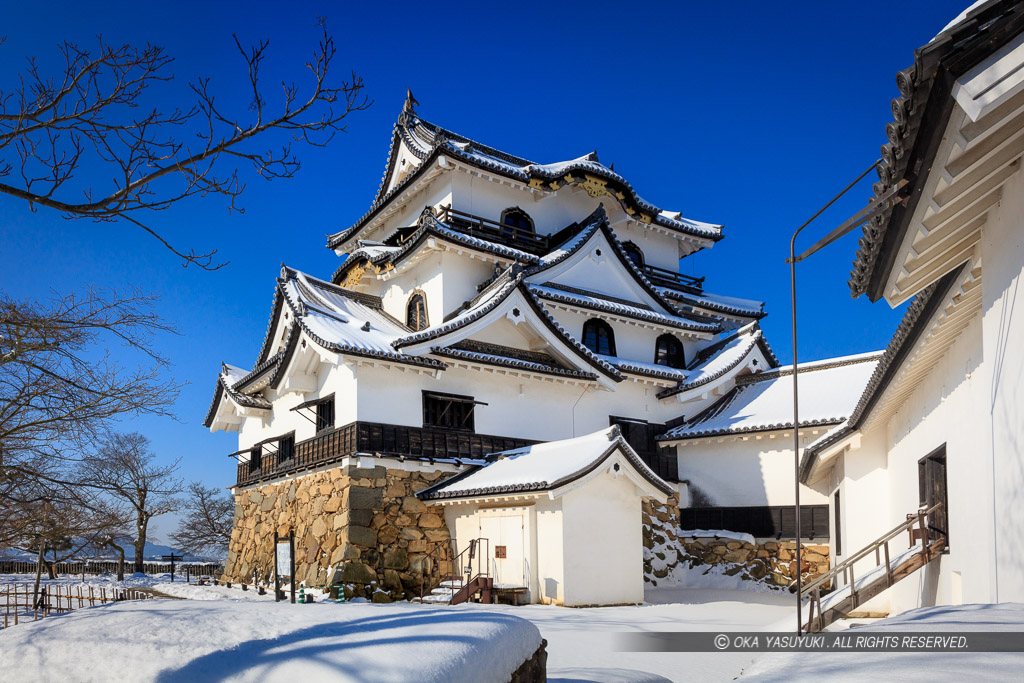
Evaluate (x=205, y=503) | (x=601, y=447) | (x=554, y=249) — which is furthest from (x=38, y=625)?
(x=205, y=503)

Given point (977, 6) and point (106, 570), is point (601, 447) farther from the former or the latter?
point (106, 570)

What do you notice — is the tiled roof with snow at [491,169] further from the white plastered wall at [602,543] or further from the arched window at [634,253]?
the white plastered wall at [602,543]

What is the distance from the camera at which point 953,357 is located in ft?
32.0

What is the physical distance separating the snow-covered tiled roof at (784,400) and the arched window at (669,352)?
8.81 feet

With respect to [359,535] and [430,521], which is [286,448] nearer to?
[359,535]

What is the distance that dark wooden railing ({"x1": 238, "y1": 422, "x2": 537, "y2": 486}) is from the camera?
2014 cm

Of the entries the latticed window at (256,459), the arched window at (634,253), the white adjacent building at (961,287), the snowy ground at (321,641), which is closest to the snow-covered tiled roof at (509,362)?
the latticed window at (256,459)

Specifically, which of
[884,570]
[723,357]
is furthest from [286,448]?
[884,570]

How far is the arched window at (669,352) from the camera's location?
2902cm

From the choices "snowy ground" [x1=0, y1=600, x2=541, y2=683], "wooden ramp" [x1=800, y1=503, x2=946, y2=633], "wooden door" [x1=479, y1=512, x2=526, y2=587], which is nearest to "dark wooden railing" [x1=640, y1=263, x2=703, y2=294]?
"wooden door" [x1=479, y1=512, x2=526, y2=587]

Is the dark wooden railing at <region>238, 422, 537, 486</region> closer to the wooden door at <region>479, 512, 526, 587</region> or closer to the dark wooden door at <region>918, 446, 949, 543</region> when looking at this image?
the wooden door at <region>479, 512, 526, 587</region>

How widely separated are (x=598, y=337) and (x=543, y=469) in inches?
398

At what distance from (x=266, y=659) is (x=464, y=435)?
17.2 metres

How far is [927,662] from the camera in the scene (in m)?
4.13
